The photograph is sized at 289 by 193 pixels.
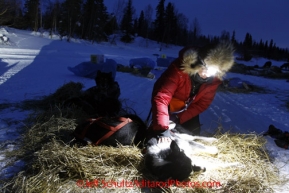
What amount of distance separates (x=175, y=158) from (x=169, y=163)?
63 mm

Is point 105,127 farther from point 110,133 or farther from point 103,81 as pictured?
point 103,81

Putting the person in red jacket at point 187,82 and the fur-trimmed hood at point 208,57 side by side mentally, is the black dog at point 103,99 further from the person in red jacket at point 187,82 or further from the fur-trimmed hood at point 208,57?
the fur-trimmed hood at point 208,57

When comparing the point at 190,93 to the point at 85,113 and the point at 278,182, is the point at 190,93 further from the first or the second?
the point at 85,113

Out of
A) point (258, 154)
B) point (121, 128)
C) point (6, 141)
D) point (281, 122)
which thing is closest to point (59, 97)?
point (6, 141)

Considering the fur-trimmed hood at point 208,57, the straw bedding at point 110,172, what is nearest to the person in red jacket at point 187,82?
the fur-trimmed hood at point 208,57

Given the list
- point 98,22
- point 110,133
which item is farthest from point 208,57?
point 98,22

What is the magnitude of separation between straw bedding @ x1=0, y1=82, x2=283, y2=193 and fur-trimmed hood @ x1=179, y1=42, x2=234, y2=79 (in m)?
0.87

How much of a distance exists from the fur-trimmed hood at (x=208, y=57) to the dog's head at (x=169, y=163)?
32.5 inches

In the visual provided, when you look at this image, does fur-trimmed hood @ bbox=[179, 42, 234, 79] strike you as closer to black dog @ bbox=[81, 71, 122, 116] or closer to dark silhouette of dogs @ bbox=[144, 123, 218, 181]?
dark silhouette of dogs @ bbox=[144, 123, 218, 181]

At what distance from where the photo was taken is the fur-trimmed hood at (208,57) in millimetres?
2223

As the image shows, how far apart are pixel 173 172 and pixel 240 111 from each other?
3311 millimetres

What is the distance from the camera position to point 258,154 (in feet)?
7.77

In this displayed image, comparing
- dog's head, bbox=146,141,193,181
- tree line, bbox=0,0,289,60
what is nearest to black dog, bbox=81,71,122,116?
dog's head, bbox=146,141,193,181

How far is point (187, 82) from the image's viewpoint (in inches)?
99.3
